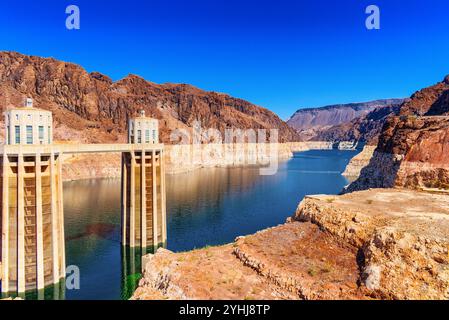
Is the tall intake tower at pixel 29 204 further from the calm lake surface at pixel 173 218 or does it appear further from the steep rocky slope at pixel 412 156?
the steep rocky slope at pixel 412 156

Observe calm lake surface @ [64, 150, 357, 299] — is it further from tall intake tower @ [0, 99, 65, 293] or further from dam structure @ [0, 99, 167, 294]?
tall intake tower @ [0, 99, 65, 293]

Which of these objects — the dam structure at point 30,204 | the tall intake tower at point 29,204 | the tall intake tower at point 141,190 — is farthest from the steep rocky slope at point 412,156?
the tall intake tower at point 29,204

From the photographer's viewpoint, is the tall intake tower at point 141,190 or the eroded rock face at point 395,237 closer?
the eroded rock face at point 395,237

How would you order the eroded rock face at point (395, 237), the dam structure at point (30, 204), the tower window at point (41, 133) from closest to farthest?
the eroded rock face at point (395, 237) < the dam structure at point (30, 204) < the tower window at point (41, 133)

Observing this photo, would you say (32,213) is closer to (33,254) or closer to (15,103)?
(33,254)

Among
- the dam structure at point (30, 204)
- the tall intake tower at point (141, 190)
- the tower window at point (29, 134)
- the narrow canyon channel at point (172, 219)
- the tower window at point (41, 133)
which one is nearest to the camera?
the dam structure at point (30, 204)

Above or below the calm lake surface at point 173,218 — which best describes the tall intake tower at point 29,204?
above

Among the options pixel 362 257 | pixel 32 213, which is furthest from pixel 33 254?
pixel 362 257
